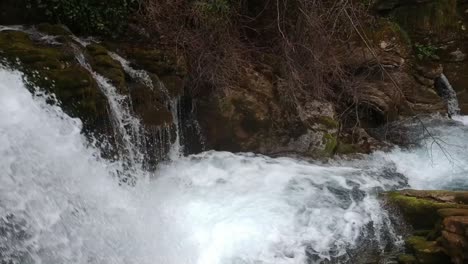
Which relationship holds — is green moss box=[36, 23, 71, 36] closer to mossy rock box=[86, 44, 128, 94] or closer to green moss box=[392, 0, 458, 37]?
mossy rock box=[86, 44, 128, 94]

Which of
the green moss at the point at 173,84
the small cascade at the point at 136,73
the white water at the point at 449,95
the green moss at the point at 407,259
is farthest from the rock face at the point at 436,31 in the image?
the green moss at the point at 407,259

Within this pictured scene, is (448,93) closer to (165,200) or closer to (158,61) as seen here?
(158,61)

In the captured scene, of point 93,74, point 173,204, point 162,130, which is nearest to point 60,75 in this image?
point 93,74

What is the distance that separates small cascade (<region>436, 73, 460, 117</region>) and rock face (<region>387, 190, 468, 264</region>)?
426 cm

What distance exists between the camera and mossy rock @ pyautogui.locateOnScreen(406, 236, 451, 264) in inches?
164

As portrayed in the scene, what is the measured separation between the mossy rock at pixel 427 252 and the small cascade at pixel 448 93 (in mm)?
4955

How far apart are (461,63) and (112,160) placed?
24.7 feet

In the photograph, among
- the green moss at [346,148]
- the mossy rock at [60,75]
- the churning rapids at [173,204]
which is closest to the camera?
the churning rapids at [173,204]

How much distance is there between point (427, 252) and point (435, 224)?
0.45 metres

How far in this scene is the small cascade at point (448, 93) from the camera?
876 cm

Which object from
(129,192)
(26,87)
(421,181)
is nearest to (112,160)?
(129,192)

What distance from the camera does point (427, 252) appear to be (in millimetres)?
4219

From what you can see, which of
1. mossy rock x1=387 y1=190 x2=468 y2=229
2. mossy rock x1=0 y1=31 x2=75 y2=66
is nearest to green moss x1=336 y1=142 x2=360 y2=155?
mossy rock x1=387 y1=190 x2=468 y2=229

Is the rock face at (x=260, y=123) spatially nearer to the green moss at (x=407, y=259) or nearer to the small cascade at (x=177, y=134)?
the small cascade at (x=177, y=134)
